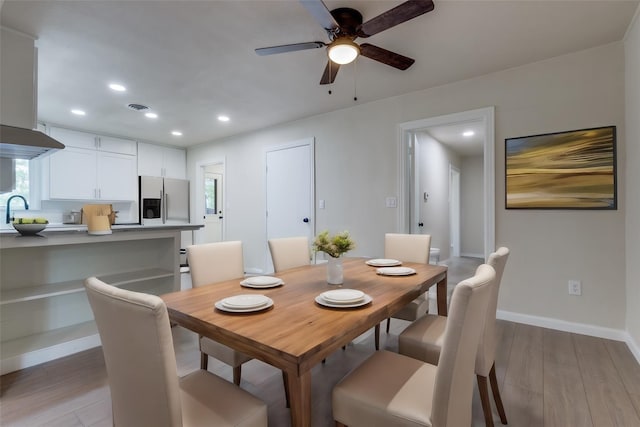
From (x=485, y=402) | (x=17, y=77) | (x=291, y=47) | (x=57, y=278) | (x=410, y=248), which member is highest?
(x=291, y=47)

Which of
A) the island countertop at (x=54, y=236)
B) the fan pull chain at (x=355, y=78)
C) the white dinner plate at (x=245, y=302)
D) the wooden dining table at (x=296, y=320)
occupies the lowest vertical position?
the wooden dining table at (x=296, y=320)

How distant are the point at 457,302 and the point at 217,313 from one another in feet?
2.87

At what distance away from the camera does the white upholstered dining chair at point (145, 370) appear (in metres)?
0.80

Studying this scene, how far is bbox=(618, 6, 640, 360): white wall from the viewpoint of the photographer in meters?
2.19

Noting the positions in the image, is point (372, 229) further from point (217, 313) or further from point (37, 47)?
point (37, 47)

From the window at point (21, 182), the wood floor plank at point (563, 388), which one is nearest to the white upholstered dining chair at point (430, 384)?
the wood floor plank at point (563, 388)

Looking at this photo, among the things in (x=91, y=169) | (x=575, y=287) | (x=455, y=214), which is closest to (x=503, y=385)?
(x=575, y=287)

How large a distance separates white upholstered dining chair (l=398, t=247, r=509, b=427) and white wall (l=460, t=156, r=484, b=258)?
596 centimetres

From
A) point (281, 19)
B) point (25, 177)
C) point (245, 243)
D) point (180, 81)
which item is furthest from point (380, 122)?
point (25, 177)

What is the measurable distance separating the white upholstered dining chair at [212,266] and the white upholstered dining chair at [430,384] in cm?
75

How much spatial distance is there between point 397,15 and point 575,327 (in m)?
2.91

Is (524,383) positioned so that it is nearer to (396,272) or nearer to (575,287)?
(396,272)

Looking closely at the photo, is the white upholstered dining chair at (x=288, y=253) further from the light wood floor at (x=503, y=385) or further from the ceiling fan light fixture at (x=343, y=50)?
the ceiling fan light fixture at (x=343, y=50)

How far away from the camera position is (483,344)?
1385 mm
